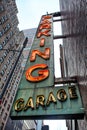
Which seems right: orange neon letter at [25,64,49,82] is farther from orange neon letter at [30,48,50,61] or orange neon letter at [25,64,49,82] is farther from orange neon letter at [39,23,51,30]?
orange neon letter at [39,23,51,30]

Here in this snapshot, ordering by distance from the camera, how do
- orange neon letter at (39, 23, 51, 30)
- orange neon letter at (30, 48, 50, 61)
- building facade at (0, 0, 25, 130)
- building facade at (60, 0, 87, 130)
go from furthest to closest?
1. building facade at (0, 0, 25, 130)
2. orange neon letter at (39, 23, 51, 30)
3. orange neon letter at (30, 48, 50, 61)
4. building facade at (60, 0, 87, 130)

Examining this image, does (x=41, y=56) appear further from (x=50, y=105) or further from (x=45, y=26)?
(x=45, y=26)

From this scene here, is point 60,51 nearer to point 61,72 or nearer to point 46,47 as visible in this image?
point 61,72

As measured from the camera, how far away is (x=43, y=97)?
Result: 23.6 ft

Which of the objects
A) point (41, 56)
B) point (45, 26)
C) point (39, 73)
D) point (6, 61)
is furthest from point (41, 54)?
point (6, 61)

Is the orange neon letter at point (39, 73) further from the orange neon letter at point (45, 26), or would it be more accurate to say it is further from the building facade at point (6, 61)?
the building facade at point (6, 61)

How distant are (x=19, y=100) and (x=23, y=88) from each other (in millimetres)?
1107

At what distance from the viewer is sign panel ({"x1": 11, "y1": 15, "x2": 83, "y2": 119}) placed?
6469mm

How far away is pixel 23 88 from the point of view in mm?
8406

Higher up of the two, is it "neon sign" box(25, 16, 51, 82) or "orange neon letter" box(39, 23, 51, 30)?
"orange neon letter" box(39, 23, 51, 30)

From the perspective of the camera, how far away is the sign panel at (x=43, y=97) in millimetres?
6469

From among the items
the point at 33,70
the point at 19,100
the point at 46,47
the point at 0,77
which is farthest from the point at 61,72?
the point at 0,77

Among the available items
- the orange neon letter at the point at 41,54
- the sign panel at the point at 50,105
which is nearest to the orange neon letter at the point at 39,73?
the orange neon letter at the point at 41,54

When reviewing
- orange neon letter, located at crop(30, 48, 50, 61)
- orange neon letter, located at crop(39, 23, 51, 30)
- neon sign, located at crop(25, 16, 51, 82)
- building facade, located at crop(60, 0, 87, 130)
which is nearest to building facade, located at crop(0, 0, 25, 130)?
orange neon letter, located at crop(39, 23, 51, 30)
